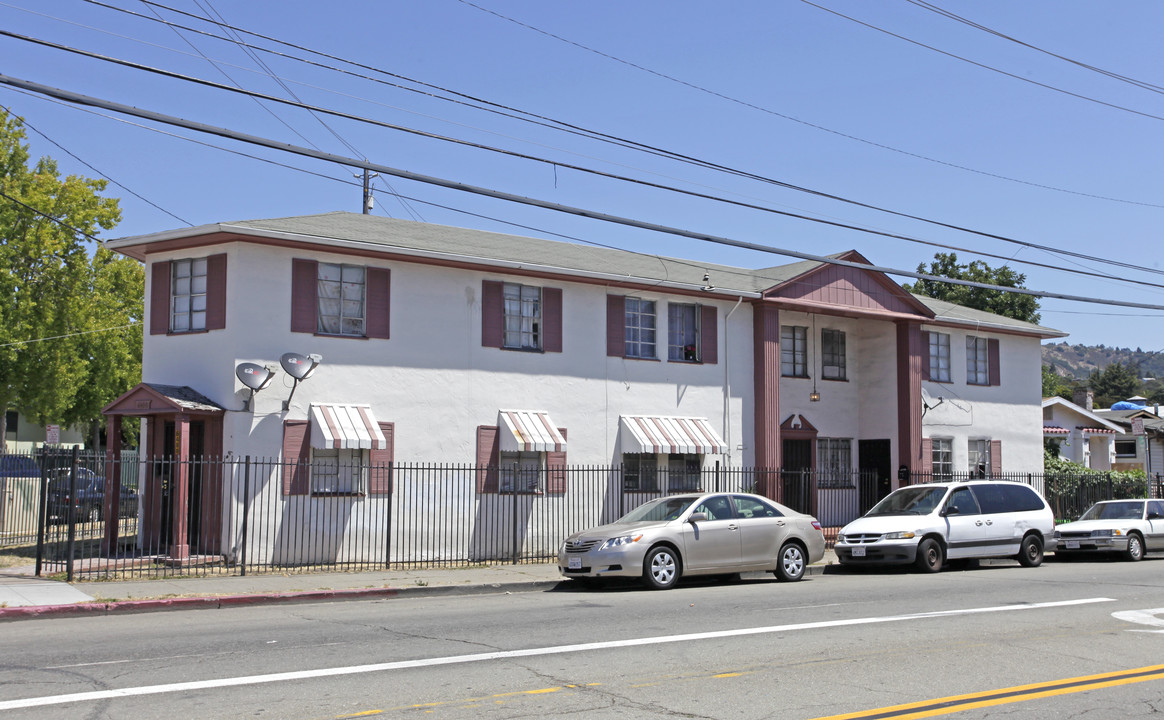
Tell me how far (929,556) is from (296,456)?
10.9m

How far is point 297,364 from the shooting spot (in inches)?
683

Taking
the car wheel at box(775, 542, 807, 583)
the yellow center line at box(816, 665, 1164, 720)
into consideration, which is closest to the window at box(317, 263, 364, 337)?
the car wheel at box(775, 542, 807, 583)

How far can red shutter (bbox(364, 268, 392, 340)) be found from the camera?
61.6 feet

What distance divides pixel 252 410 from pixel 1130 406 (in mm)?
47221

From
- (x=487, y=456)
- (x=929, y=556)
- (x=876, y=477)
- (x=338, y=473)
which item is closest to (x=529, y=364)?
(x=487, y=456)

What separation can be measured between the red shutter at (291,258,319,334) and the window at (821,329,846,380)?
42.9 feet

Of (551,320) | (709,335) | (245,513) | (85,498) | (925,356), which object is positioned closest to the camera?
(245,513)

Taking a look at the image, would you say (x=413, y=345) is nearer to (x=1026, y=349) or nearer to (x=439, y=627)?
(x=439, y=627)

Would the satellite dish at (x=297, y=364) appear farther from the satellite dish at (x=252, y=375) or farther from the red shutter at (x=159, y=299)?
the red shutter at (x=159, y=299)

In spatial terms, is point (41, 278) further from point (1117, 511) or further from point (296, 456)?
point (1117, 511)

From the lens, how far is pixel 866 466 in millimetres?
26500

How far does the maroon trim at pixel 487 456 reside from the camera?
19.7 m

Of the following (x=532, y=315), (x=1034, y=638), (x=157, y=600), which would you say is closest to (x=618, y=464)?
(x=532, y=315)

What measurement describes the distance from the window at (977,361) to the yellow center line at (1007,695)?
1995 cm
